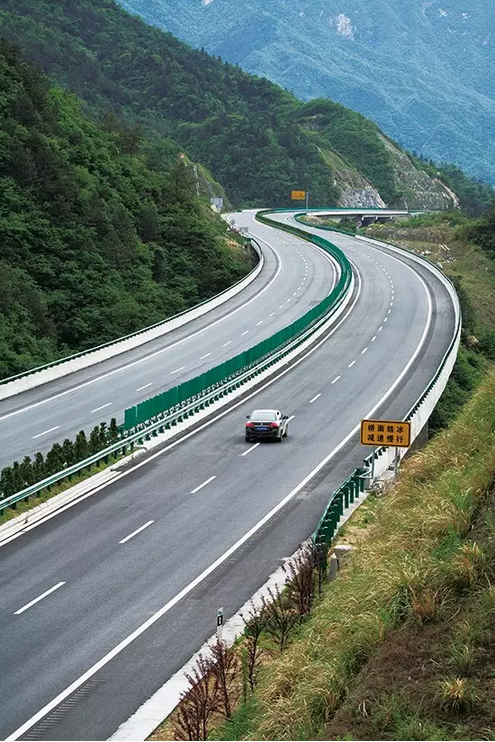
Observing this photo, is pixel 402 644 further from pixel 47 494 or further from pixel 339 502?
pixel 47 494

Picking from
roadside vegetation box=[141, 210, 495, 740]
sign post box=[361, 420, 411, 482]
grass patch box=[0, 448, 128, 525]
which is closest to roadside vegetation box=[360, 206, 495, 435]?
sign post box=[361, 420, 411, 482]

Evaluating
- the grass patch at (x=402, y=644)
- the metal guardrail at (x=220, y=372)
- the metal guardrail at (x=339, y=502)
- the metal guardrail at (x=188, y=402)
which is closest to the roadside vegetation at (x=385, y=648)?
the grass patch at (x=402, y=644)

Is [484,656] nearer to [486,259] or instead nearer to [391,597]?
[391,597]

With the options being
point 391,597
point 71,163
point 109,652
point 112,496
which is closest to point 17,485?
point 112,496

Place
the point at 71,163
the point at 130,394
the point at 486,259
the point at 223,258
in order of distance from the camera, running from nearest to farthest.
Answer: the point at 130,394
the point at 71,163
the point at 223,258
the point at 486,259

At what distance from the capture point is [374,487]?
3341cm

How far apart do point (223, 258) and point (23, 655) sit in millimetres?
76202

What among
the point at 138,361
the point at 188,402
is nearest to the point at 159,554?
the point at 188,402

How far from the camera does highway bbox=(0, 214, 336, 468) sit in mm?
45406

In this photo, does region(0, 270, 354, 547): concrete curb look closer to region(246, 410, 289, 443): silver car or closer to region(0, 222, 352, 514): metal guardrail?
region(0, 222, 352, 514): metal guardrail

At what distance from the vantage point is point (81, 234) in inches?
3142

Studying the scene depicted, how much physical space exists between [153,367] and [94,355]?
10.7ft

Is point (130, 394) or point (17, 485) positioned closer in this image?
point (17, 485)

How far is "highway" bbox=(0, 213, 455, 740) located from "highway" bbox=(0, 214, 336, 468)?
4996 millimetres
